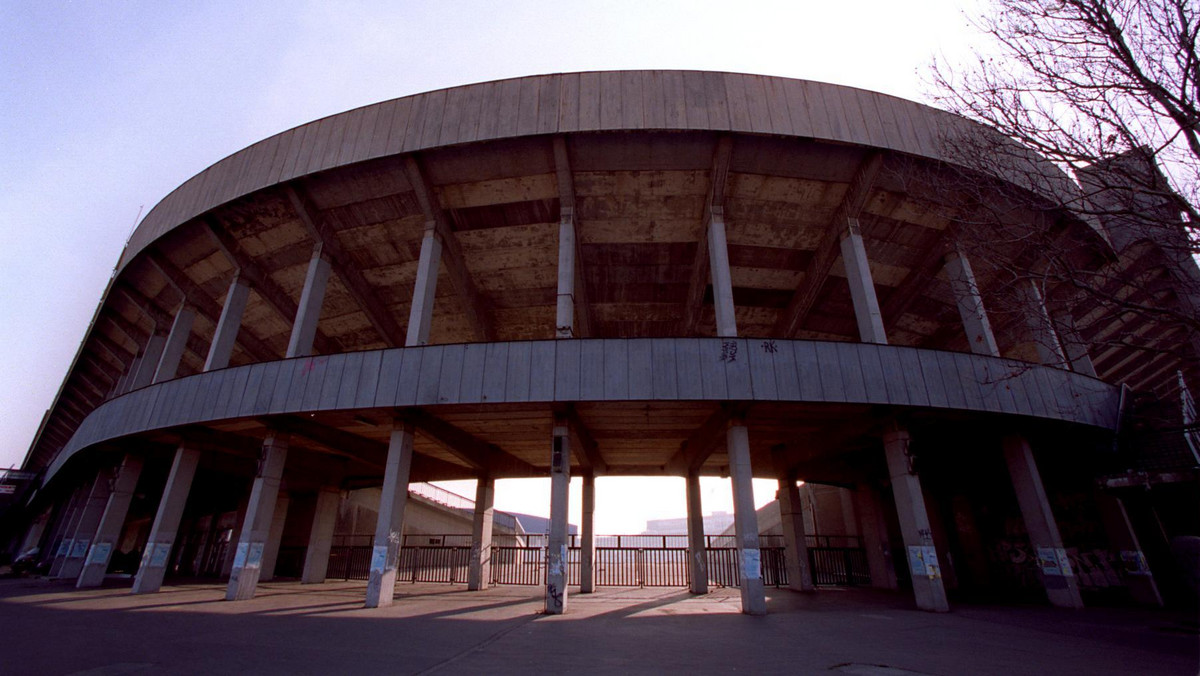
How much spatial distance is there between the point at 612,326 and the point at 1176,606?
19.0 metres

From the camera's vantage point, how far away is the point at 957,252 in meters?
17.1

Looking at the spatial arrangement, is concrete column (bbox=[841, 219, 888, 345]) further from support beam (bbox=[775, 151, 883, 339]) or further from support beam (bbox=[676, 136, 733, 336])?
support beam (bbox=[676, 136, 733, 336])

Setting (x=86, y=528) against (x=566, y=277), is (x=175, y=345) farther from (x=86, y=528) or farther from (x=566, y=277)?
(x=566, y=277)

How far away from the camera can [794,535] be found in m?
19.8

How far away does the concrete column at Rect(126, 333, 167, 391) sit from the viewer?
2298cm

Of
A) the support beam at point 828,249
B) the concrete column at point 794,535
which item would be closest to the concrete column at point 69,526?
the concrete column at point 794,535

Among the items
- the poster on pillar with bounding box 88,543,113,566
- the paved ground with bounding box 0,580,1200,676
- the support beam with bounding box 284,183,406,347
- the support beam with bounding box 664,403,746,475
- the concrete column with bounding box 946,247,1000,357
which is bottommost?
the paved ground with bounding box 0,580,1200,676

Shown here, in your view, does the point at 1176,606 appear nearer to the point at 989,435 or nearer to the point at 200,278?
the point at 989,435

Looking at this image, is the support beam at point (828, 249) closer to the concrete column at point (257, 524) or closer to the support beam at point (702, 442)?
the support beam at point (702, 442)

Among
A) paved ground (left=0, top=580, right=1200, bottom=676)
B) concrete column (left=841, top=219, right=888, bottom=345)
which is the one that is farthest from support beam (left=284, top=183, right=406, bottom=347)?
concrete column (left=841, top=219, right=888, bottom=345)

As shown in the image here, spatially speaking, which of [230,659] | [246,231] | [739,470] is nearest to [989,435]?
[739,470]

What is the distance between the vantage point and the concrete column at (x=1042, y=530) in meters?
13.0

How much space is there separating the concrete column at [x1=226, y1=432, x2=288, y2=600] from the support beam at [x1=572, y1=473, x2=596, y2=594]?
34.9ft

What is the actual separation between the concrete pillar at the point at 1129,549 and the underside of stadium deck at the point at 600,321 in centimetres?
26
